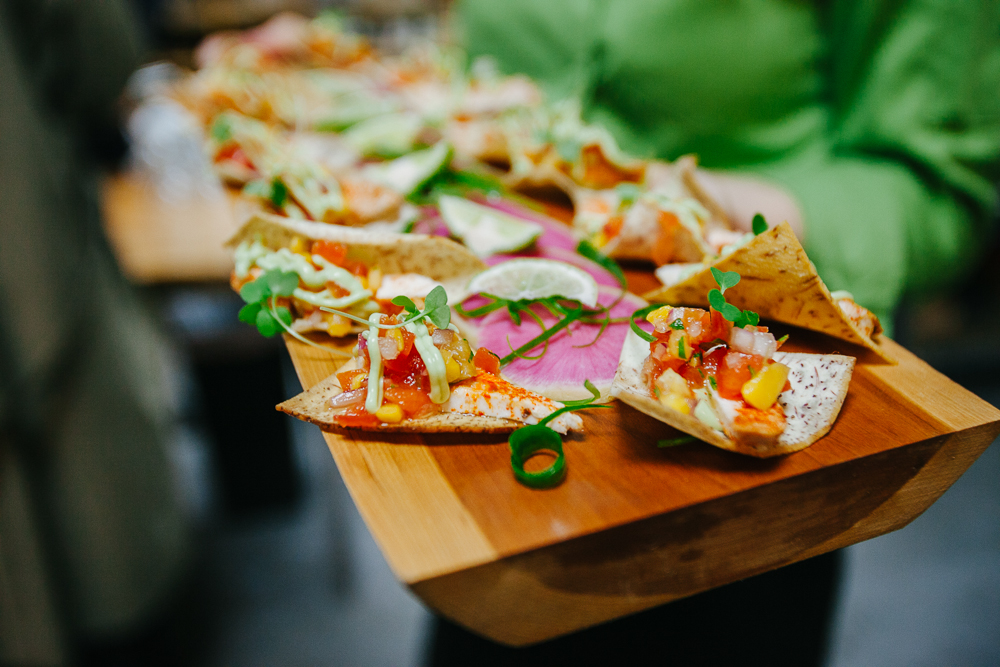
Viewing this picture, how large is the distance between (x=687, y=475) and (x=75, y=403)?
190 centimetres

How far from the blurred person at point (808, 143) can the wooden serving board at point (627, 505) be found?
0.43 m

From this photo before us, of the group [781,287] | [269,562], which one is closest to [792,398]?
[781,287]

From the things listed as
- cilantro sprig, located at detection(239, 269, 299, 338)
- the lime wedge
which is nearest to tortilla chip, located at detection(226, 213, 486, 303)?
cilantro sprig, located at detection(239, 269, 299, 338)

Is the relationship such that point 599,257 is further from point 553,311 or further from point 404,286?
point 404,286

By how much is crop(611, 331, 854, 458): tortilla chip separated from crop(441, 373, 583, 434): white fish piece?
3.3 inches

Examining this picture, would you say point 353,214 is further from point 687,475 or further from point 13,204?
point 687,475

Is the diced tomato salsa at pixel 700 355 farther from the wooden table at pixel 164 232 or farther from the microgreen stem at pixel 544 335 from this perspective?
the wooden table at pixel 164 232

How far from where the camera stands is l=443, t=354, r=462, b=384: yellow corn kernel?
0.87 metres

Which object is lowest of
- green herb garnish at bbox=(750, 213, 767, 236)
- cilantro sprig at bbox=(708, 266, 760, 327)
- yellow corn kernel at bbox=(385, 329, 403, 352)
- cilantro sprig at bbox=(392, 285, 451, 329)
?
yellow corn kernel at bbox=(385, 329, 403, 352)

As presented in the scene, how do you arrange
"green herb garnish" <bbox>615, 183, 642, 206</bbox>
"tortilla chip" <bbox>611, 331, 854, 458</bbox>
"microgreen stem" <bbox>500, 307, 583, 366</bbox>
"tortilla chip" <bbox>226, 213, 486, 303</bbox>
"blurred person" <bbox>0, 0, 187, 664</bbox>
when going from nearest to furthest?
1. "tortilla chip" <bbox>611, 331, 854, 458</bbox>
2. "microgreen stem" <bbox>500, 307, 583, 366</bbox>
3. "tortilla chip" <bbox>226, 213, 486, 303</bbox>
4. "green herb garnish" <bbox>615, 183, 642, 206</bbox>
5. "blurred person" <bbox>0, 0, 187, 664</bbox>

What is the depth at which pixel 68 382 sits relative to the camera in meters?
1.83

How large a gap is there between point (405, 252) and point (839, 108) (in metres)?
1.29

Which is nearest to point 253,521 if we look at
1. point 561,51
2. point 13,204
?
point 13,204

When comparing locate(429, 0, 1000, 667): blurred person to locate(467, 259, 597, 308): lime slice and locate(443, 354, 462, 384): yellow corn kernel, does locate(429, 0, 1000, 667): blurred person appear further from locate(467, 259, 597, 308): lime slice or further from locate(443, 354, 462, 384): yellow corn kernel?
locate(443, 354, 462, 384): yellow corn kernel
